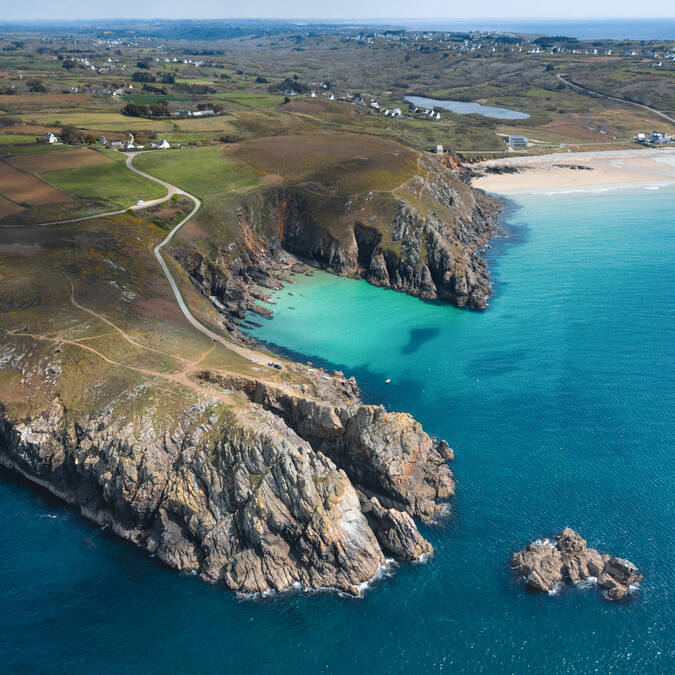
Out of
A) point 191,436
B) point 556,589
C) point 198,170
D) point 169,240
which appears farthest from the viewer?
point 198,170

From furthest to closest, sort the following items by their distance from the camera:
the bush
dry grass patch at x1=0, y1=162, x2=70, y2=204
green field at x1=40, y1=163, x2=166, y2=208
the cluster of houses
Result: the bush
the cluster of houses
green field at x1=40, y1=163, x2=166, y2=208
dry grass patch at x1=0, y1=162, x2=70, y2=204

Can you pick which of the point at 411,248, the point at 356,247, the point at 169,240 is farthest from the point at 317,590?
the point at 356,247

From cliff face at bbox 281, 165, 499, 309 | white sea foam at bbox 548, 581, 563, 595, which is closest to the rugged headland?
white sea foam at bbox 548, 581, 563, 595

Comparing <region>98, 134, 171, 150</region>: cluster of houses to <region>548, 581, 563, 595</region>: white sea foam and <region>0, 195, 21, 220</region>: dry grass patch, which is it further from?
<region>548, 581, 563, 595</region>: white sea foam

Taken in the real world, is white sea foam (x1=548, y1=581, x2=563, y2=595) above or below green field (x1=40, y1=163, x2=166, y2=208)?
below

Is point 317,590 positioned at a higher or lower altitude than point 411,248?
lower

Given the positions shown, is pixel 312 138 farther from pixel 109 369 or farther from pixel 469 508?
pixel 469 508

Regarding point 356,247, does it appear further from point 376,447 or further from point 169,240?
point 376,447
